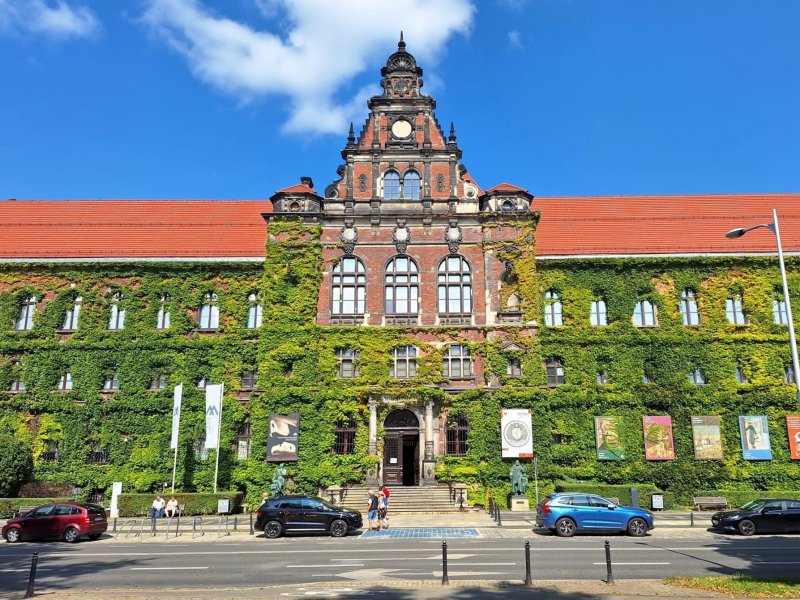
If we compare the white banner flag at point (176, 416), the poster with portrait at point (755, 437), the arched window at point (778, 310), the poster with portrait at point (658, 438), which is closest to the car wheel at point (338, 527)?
the white banner flag at point (176, 416)

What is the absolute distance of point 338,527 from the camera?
23.4m

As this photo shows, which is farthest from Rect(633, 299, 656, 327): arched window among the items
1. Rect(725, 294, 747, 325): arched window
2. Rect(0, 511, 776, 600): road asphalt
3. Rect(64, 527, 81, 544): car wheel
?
Rect(64, 527, 81, 544): car wheel

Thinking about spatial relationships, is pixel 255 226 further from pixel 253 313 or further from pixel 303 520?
pixel 303 520

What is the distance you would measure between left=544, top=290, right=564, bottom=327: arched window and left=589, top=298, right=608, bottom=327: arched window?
1759 millimetres

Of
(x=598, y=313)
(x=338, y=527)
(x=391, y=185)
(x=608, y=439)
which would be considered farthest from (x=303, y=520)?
(x=598, y=313)

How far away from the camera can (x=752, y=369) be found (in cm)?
3444

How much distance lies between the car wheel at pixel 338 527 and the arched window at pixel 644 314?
2107 centimetres

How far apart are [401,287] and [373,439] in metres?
8.76

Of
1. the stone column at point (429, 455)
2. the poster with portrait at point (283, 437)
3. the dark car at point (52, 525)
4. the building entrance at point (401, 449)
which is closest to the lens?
the dark car at point (52, 525)

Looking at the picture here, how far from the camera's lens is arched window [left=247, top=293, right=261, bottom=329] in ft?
119

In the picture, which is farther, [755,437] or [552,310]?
[552,310]

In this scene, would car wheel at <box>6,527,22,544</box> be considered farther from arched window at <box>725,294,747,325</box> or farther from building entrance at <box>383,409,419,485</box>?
arched window at <box>725,294,747,325</box>

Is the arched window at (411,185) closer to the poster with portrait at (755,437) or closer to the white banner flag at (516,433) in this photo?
the white banner flag at (516,433)

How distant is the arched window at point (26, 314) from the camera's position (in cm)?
3653
